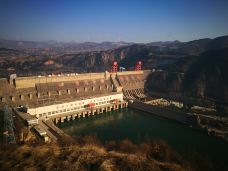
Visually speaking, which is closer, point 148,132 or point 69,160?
point 69,160

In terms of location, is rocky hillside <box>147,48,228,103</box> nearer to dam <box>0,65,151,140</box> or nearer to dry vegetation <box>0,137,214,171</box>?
dam <box>0,65,151,140</box>

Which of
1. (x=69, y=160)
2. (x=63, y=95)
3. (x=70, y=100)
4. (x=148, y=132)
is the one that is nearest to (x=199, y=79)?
(x=148, y=132)

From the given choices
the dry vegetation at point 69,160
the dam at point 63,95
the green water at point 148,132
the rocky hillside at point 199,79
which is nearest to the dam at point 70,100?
the dam at point 63,95

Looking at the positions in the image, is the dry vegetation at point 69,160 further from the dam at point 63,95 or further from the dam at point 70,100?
the dam at point 63,95

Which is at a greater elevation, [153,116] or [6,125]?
[6,125]

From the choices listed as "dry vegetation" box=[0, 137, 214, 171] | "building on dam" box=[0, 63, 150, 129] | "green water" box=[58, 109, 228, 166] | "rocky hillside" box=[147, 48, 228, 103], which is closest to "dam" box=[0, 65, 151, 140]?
"building on dam" box=[0, 63, 150, 129]

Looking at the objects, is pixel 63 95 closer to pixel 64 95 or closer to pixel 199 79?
pixel 64 95

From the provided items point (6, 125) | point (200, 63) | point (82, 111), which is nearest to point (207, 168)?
point (6, 125)

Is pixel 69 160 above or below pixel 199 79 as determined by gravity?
above

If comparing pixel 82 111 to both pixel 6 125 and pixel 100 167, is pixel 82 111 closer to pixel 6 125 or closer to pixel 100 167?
pixel 6 125
